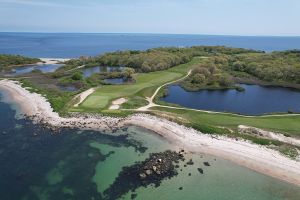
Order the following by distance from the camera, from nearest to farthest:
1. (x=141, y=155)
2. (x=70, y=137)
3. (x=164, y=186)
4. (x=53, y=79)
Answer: (x=164, y=186) < (x=141, y=155) < (x=70, y=137) < (x=53, y=79)

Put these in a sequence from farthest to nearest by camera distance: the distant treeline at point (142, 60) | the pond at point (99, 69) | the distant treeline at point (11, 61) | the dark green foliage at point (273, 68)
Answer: the distant treeline at point (11, 61)
the pond at point (99, 69)
the distant treeline at point (142, 60)
the dark green foliage at point (273, 68)

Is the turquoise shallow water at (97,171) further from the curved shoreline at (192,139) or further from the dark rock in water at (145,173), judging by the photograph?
the curved shoreline at (192,139)

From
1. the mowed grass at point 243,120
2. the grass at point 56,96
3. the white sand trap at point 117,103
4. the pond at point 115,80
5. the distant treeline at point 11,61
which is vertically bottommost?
the distant treeline at point 11,61

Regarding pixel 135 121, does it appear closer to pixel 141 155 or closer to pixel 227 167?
pixel 141 155

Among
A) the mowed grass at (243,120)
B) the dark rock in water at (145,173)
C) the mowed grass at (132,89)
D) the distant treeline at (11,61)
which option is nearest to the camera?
the dark rock in water at (145,173)

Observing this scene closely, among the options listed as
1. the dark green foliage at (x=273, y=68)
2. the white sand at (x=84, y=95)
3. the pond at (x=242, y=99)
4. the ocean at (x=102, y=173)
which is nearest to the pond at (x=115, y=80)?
the white sand at (x=84, y=95)

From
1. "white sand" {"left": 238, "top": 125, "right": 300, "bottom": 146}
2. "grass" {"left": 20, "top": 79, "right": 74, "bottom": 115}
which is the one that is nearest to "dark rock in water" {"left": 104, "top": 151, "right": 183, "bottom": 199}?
"white sand" {"left": 238, "top": 125, "right": 300, "bottom": 146}

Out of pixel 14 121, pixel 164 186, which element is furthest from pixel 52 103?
pixel 164 186

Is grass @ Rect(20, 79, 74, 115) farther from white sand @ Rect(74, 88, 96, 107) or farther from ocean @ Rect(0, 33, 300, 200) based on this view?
ocean @ Rect(0, 33, 300, 200)
